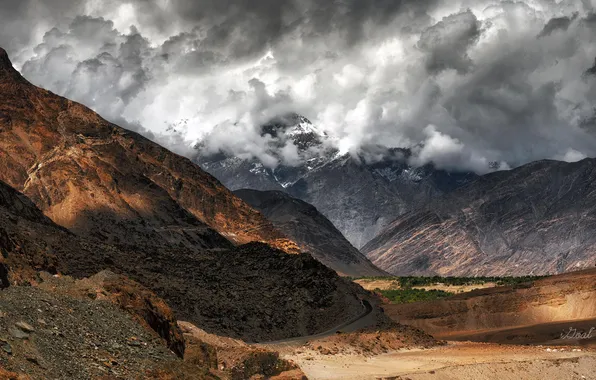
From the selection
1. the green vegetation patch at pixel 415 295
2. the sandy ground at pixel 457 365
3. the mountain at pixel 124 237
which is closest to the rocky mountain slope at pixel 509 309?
the mountain at pixel 124 237

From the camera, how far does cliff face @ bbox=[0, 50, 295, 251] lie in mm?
132750

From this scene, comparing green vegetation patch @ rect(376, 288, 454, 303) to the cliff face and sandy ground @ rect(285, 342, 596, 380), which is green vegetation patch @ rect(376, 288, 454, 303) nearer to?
the cliff face

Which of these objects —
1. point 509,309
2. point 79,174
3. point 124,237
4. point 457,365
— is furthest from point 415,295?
point 457,365

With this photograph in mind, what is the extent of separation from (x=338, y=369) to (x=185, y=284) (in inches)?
1134

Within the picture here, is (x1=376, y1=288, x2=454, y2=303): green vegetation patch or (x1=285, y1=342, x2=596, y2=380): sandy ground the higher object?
(x1=376, y1=288, x2=454, y2=303): green vegetation patch

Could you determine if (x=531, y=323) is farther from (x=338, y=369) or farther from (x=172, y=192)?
(x=172, y=192)

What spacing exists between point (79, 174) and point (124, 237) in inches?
789

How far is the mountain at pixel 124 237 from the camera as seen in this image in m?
68.2

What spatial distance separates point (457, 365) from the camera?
47594 mm

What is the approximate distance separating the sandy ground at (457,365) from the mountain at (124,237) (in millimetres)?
16100

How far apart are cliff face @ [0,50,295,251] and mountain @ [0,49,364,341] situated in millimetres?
266

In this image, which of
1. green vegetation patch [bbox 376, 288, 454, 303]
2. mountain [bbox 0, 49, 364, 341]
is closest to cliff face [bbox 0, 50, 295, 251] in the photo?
mountain [bbox 0, 49, 364, 341]

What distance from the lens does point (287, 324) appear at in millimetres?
73125

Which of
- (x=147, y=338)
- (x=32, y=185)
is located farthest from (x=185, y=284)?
(x=32, y=185)
